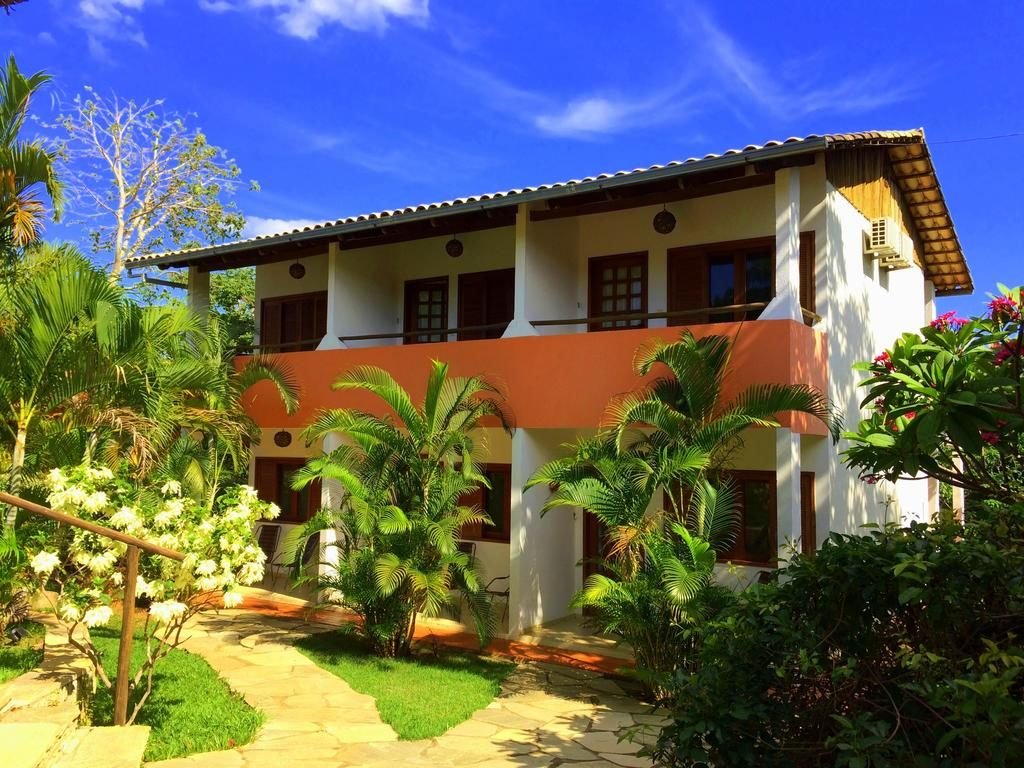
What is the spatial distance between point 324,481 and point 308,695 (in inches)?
171

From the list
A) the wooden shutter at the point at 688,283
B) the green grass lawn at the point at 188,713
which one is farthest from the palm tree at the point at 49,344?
the wooden shutter at the point at 688,283

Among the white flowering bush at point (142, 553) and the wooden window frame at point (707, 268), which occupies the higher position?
the wooden window frame at point (707, 268)

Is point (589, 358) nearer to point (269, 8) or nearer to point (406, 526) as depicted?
point (406, 526)

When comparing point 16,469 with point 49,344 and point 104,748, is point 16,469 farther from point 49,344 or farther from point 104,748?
point 104,748

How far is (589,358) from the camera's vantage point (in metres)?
9.95

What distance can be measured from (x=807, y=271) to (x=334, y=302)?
7045mm

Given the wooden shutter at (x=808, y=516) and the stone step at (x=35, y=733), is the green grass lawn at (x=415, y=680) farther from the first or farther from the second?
the wooden shutter at (x=808, y=516)

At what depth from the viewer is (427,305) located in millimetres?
13828

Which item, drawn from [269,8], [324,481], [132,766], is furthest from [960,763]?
[269,8]

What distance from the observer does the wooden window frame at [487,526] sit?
12422mm

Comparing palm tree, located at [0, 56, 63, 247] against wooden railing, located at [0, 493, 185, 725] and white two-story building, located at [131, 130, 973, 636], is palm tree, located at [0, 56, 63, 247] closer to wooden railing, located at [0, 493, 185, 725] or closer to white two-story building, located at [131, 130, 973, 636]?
white two-story building, located at [131, 130, 973, 636]

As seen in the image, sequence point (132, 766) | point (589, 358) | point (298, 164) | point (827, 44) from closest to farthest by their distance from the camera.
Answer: point (132, 766) < point (589, 358) < point (827, 44) < point (298, 164)

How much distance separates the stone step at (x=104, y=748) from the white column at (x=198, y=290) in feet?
32.7

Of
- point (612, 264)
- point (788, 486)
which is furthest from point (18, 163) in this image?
point (788, 486)
